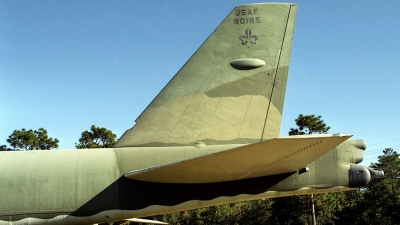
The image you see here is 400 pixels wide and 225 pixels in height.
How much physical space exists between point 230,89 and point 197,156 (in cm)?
161

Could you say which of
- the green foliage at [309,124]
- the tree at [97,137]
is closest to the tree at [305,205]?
the green foliage at [309,124]

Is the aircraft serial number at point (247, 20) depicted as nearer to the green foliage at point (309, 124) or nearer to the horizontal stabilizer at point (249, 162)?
the horizontal stabilizer at point (249, 162)

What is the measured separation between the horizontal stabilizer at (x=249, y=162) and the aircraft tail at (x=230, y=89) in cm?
80

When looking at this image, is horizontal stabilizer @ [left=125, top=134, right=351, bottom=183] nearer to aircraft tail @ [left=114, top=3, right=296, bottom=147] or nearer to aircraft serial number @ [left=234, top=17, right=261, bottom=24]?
aircraft tail @ [left=114, top=3, right=296, bottom=147]

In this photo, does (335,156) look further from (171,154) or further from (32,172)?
(32,172)

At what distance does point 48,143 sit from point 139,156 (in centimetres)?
3982

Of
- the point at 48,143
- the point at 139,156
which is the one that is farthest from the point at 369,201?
the point at 139,156

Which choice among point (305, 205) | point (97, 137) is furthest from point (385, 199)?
point (97, 137)

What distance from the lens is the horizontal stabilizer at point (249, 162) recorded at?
4.88 meters

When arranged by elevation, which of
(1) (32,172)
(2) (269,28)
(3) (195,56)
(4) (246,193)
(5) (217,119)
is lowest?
(4) (246,193)

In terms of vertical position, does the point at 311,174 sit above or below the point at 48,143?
below

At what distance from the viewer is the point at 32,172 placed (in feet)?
21.3

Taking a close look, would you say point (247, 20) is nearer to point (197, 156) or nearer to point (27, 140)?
point (197, 156)

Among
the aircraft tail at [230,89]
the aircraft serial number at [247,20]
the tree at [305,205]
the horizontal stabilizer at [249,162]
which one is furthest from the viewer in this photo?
the tree at [305,205]
